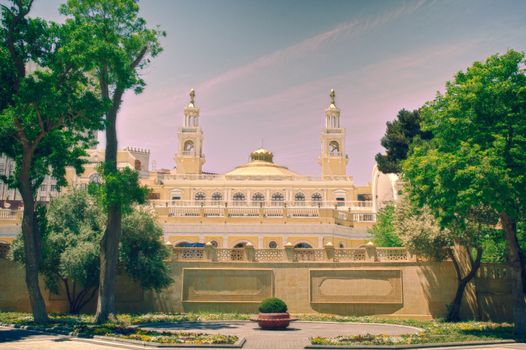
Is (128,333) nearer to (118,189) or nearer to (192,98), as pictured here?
(118,189)

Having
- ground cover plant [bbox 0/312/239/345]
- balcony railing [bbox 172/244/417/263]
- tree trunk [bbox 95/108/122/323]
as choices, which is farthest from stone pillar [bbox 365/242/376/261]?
tree trunk [bbox 95/108/122/323]

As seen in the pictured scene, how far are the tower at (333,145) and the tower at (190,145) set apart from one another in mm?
17975

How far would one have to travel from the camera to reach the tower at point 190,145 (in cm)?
7719

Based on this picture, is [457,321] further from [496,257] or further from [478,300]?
[496,257]

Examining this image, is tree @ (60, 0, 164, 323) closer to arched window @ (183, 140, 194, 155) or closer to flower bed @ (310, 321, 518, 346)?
flower bed @ (310, 321, 518, 346)

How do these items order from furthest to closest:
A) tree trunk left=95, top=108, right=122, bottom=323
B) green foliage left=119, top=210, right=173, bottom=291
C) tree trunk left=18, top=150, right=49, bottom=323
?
green foliage left=119, top=210, right=173, bottom=291 → tree trunk left=95, top=108, right=122, bottom=323 → tree trunk left=18, top=150, right=49, bottom=323

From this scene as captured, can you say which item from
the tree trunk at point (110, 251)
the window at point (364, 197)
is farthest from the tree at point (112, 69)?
the window at point (364, 197)

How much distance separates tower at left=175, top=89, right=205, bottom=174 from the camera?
77188mm

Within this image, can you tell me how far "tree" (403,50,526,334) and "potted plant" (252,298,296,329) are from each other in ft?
26.2

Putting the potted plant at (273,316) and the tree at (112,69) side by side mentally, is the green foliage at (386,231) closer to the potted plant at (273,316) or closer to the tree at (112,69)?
the potted plant at (273,316)

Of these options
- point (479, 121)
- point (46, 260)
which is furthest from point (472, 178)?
point (46, 260)

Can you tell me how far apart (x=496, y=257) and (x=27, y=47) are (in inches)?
1138

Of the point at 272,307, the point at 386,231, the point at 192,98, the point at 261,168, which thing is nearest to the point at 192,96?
the point at 192,98

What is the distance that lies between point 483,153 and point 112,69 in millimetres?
16494
